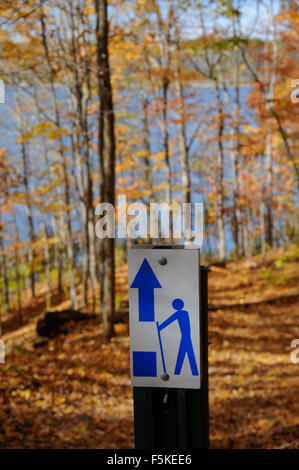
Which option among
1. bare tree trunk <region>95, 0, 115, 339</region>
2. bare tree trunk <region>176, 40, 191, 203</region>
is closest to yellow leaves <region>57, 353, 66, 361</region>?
bare tree trunk <region>95, 0, 115, 339</region>

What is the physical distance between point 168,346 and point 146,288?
20 cm

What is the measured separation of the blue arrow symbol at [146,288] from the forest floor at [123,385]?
9.65 feet

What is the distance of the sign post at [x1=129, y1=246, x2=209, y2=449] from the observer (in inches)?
45.8

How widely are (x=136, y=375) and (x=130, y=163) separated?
1130 centimetres

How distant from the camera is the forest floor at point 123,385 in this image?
3826 mm

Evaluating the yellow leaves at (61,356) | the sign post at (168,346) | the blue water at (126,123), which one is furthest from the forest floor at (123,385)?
the blue water at (126,123)

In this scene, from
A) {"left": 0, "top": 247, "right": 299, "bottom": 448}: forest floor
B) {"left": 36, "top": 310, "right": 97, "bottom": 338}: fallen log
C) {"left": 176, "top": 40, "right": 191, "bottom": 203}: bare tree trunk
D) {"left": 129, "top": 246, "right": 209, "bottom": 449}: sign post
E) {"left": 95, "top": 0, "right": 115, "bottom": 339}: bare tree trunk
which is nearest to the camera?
{"left": 129, "top": 246, "right": 209, "bottom": 449}: sign post

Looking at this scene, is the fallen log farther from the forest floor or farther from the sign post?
the sign post

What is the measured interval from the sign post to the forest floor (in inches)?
106

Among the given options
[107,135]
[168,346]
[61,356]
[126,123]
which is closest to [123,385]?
[61,356]

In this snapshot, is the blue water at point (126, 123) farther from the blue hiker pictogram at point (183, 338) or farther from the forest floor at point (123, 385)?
the blue hiker pictogram at point (183, 338)

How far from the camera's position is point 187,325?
1.18 metres
